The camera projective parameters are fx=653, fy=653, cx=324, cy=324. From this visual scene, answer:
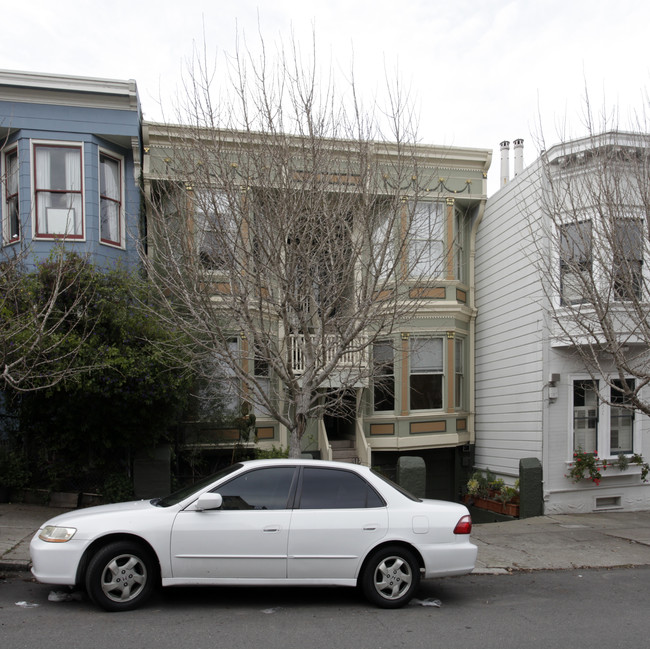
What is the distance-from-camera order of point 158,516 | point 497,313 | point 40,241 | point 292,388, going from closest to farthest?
point 158,516 → point 292,388 → point 40,241 → point 497,313

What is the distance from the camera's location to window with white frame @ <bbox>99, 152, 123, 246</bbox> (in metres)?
13.0

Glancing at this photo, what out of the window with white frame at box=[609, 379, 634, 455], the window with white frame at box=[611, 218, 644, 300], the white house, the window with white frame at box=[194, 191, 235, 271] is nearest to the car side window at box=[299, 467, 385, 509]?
the window with white frame at box=[194, 191, 235, 271]

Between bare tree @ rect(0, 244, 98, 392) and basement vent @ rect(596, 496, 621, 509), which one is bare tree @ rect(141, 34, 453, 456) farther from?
basement vent @ rect(596, 496, 621, 509)

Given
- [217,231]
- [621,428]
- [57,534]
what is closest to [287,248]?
[217,231]

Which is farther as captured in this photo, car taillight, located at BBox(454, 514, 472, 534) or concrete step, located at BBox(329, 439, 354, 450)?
concrete step, located at BBox(329, 439, 354, 450)

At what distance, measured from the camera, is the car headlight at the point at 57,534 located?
5.93 m

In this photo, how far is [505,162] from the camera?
16.6m

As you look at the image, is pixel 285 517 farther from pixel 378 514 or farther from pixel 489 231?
pixel 489 231

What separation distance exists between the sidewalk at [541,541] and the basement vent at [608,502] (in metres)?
0.68

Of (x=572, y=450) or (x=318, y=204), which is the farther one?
(x=572, y=450)

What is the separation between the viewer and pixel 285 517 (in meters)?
6.27

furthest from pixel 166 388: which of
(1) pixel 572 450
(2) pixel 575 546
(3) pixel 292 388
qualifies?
(1) pixel 572 450

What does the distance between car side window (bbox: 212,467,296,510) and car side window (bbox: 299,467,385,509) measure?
0.59ft

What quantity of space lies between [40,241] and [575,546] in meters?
10.6
